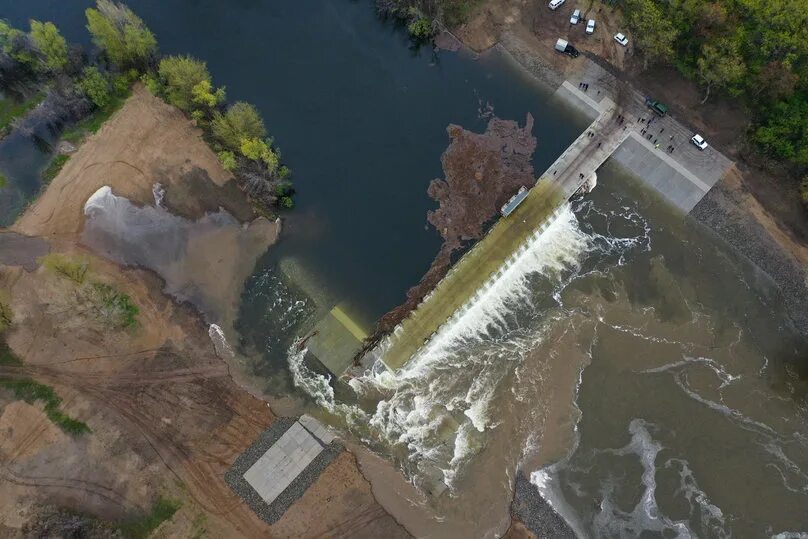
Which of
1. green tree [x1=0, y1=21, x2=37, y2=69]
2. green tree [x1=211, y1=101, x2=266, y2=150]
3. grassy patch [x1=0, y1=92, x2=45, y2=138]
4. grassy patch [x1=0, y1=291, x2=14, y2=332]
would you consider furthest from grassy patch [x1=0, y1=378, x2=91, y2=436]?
green tree [x1=0, y1=21, x2=37, y2=69]

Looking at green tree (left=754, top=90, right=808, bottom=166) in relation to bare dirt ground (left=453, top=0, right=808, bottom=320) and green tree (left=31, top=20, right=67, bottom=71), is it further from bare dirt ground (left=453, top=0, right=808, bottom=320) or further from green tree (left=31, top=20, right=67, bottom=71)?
green tree (left=31, top=20, right=67, bottom=71)

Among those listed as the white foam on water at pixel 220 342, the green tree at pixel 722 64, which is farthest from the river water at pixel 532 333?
the green tree at pixel 722 64

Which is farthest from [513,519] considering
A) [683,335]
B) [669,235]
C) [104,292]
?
[104,292]

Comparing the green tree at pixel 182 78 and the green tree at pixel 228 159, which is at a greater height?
the green tree at pixel 182 78

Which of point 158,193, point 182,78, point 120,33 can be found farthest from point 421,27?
point 158,193

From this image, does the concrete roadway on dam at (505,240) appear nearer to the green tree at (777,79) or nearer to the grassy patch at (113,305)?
the green tree at (777,79)

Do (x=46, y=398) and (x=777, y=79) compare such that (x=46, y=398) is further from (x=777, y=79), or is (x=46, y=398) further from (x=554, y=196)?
(x=777, y=79)
